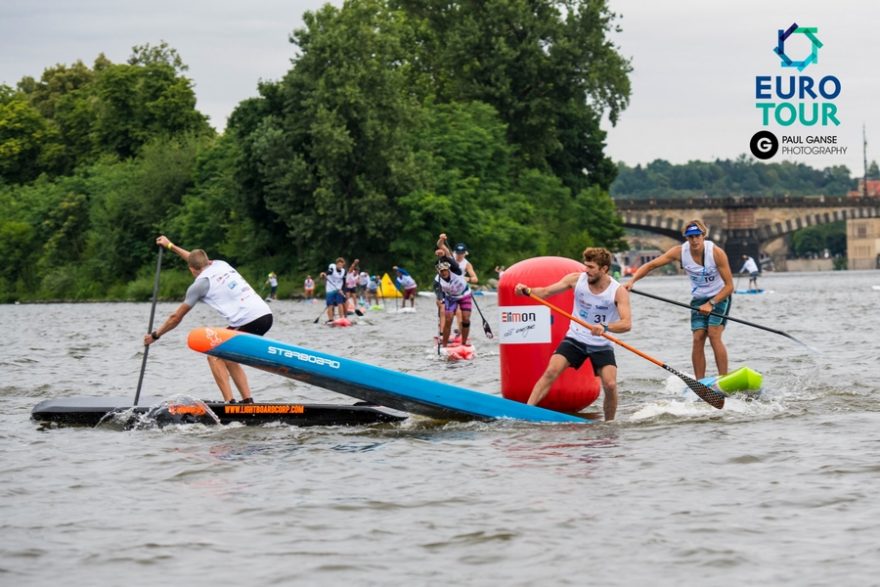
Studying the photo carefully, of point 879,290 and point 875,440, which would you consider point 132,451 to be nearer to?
point 875,440

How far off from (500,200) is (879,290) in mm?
18490

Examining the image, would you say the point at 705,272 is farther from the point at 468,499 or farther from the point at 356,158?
the point at 356,158

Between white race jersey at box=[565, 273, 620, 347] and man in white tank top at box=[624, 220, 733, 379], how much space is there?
184 centimetres

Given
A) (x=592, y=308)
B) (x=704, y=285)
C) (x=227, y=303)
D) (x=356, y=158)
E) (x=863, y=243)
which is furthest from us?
(x=863, y=243)

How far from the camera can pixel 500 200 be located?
2815 inches

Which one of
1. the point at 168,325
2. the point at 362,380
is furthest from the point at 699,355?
the point at 168,325

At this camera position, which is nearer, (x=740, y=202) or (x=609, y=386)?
(x=609, y=386)

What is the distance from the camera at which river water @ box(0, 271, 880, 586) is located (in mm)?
7840

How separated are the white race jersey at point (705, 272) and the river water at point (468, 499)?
1.27 m

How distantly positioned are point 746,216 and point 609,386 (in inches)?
5066

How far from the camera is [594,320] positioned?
13.1 m

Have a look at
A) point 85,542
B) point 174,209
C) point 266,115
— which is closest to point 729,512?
point 85,542

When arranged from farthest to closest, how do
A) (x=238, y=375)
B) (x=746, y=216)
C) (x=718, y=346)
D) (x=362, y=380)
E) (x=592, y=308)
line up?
(x=746, y=216) → (x=718, y=346) → (x=238, y=375) → (x=362, y=380) → (x=592, y=308)

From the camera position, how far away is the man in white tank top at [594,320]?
509 inches
